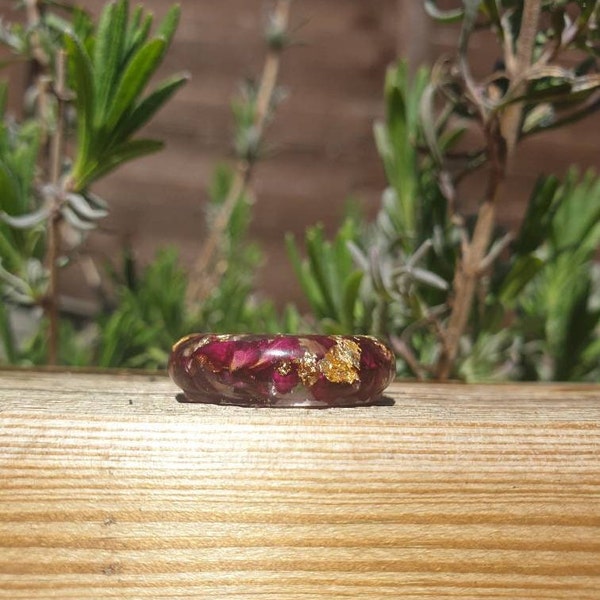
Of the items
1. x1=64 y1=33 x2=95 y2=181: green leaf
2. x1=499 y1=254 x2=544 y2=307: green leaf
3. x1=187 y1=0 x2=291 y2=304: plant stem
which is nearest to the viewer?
x1=64 y1=33 x2=95 y2=181: green leaf

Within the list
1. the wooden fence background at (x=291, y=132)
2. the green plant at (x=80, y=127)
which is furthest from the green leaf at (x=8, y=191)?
the wooden fence background at (x=291, y=132)

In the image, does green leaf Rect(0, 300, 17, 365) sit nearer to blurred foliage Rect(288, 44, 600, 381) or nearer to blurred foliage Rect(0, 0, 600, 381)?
blurred foliage Rect(0, 0, 600, 381)

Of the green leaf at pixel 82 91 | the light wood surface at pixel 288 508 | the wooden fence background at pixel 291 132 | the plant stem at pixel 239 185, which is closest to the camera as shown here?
the light wood surface at pixel 288 508

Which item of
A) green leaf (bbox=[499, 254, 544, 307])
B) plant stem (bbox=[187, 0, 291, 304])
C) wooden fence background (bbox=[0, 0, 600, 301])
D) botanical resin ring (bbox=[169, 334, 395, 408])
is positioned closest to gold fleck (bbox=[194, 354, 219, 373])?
botanical resin ring (bbox=[169, 334, 395, 408])

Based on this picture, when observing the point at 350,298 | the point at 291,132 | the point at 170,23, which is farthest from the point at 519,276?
the point at 291,132

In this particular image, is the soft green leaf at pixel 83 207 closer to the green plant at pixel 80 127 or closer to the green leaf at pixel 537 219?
the green plant at pixel 80 127

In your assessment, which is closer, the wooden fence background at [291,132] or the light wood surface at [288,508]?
the light wood surface at [288,508]
